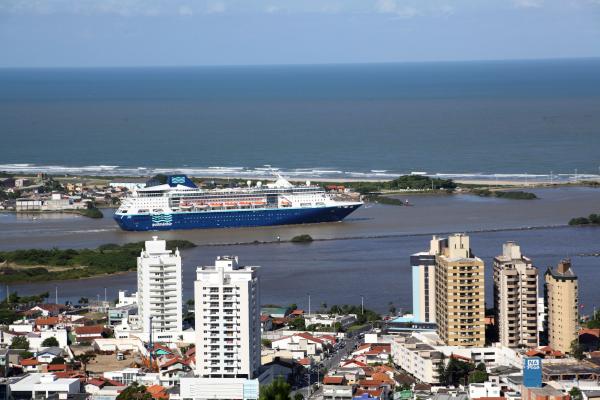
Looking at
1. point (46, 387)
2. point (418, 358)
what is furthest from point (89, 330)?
point (418, 358)

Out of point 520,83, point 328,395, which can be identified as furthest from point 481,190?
point 520,83

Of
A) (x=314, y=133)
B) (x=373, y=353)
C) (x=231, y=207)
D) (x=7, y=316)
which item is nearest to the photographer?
(x=373, y=353)

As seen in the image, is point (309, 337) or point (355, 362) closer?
point (355, 362)

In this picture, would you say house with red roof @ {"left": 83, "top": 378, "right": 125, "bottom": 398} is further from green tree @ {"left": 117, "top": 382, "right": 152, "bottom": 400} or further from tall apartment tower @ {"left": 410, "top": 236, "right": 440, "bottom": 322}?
tall apartment tower @ {"left": 410, "top": 236, "right": 440, "bottom": 322}

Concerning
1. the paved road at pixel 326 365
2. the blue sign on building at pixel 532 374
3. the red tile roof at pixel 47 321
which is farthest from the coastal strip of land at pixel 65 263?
the blue sign on building at pixel 532 374

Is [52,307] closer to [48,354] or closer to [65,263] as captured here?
[48,354]

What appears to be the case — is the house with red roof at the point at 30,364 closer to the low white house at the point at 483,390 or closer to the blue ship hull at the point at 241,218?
the low white house at the point at 483,390

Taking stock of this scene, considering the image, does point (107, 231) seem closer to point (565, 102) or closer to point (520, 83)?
point (565, 102)
